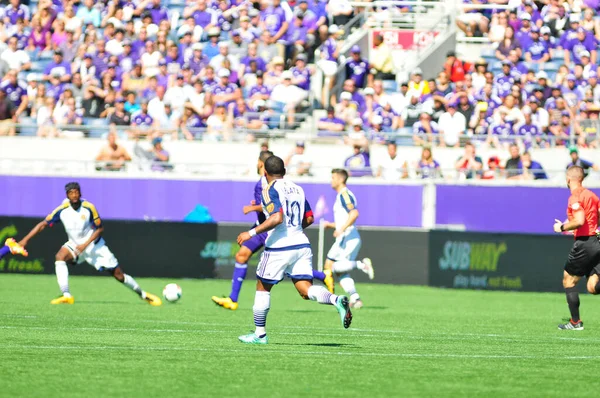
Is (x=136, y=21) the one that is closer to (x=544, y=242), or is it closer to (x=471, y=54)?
(x=471, y=54)

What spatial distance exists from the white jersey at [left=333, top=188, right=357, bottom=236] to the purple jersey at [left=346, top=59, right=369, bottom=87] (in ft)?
35.4

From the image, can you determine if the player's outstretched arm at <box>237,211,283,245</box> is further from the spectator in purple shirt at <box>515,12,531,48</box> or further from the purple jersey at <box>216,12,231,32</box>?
the purple jersey at <box>216,12,231,32</box>

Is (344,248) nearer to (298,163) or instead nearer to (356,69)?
(298,163)

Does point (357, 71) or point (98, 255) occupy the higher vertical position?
point (357, 71)

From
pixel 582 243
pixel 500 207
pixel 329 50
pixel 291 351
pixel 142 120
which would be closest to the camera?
pixel 291 351

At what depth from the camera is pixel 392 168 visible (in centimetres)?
2728

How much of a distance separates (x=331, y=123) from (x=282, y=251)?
51.1ft

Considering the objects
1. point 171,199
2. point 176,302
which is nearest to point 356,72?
point 171,199

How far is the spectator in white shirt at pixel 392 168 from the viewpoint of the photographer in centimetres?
2716

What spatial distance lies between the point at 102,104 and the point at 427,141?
25.1 ft

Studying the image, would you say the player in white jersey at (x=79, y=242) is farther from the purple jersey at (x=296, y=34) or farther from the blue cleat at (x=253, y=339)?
the purple jersey at (x=296, y=34)

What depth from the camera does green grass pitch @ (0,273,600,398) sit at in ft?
31.6

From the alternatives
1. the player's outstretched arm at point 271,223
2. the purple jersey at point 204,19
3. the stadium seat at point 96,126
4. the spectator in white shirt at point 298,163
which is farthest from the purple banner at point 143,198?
the player's outstretched arm at point 271,223

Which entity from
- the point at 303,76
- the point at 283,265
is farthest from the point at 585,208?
Answer: the point at 303,76
